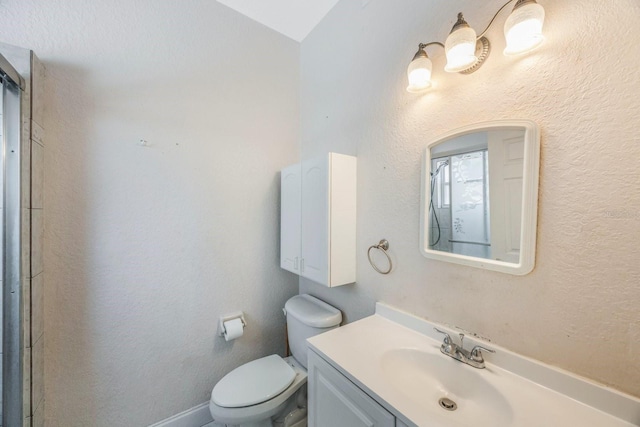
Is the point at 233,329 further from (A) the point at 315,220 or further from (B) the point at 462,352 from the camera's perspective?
(B) the point at 462,352

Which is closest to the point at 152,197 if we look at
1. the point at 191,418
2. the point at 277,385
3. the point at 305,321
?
the point at 305,321

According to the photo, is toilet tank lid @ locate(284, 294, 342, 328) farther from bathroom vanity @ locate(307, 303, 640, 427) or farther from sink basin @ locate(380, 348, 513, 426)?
sink basin @ locate(380, 348, 513, 426)

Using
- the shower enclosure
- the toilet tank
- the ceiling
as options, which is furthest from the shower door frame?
the ceiling

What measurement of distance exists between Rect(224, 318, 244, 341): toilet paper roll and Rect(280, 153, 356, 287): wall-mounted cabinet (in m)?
0.54

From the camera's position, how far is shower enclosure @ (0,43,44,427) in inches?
36.8

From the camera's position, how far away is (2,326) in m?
0.93

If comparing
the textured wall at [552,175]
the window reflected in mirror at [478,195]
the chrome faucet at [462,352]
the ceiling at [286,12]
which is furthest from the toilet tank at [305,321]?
the ceiling at [286,12]

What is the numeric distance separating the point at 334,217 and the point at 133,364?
138 centimetres

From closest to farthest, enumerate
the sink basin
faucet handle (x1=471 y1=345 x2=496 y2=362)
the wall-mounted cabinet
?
the sink basin
faucet handle (x1=471 y1=345 x2=496 y2=362)
the wall-mounted cabinet

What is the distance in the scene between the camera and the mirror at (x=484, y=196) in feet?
2.49

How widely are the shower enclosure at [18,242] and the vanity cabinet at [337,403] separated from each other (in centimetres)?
118

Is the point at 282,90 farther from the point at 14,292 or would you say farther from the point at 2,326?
the point at 2,326

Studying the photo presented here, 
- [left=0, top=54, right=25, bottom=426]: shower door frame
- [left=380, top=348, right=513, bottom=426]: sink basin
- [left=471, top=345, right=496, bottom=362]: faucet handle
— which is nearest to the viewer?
[left=380, top=348, right=513, bottom=426]: sink basin

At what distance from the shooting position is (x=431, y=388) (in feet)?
2.84
